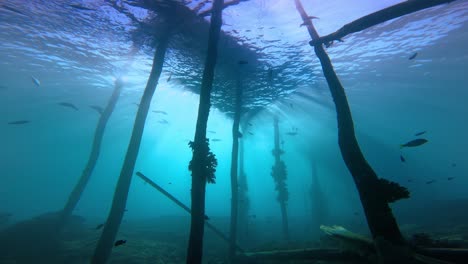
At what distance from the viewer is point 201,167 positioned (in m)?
5.74

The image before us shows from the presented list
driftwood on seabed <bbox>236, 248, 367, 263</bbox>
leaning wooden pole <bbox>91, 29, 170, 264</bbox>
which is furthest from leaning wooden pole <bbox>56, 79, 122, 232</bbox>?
driftwood on seabed <bbox>236, 248, 367, 263</bbox>

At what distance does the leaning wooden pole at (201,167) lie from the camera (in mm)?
5102

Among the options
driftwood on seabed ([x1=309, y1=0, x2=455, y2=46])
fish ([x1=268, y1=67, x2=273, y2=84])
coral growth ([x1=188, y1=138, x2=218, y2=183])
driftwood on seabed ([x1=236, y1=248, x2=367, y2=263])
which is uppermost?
fish ([x1=268, y1=67, x2=273, y2=84])

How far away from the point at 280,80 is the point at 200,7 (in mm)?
8031

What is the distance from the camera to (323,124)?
111ft

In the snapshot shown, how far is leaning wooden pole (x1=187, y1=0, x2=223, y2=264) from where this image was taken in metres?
5.10

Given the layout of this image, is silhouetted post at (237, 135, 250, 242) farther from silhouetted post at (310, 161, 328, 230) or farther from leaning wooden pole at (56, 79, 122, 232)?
leaning wooden pole at (56, 79, 122, 232)

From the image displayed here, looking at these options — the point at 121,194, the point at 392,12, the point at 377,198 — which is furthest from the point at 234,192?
the point at 392,12

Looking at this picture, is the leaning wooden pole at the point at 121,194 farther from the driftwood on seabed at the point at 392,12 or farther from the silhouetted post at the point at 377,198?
the driftwood on seabed at the point at 392,12

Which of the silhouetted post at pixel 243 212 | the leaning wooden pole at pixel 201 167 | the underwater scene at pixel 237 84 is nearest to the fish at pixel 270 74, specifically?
the underwater scene at pixel 237 84

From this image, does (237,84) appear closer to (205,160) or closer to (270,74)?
(270,74)

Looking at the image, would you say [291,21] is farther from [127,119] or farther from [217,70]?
[127,119]

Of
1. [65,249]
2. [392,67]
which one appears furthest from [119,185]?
[392,67]

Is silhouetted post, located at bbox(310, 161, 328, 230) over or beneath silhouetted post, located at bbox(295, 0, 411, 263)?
over
